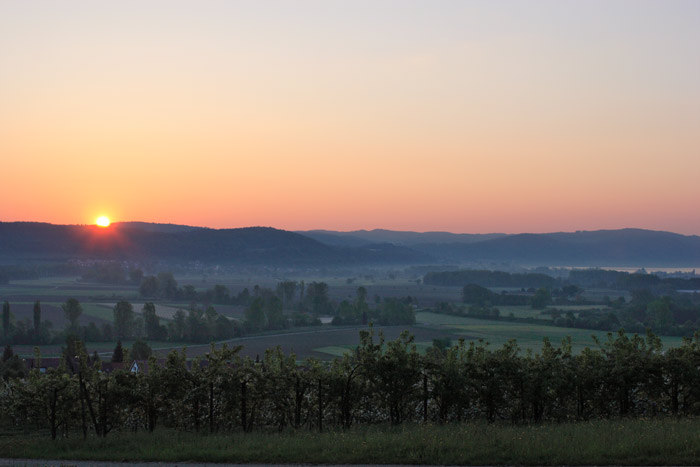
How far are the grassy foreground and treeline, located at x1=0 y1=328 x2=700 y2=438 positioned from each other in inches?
81.6

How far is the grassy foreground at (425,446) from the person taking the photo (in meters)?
14.0

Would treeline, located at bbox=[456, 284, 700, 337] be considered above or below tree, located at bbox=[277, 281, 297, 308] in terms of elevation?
below

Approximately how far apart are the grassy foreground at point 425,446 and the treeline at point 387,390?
2074 millimetres

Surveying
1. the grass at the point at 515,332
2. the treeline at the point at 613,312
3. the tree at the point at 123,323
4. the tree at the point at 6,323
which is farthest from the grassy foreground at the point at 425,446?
the tree at the point at 6,323

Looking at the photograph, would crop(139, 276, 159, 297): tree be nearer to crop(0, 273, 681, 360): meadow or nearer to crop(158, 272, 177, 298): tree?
crop(158, 272, 177, 298): tree

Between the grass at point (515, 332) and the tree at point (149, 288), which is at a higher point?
the tree at point (149, 288)

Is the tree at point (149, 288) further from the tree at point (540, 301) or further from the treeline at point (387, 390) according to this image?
the treeline at point (387, 390)

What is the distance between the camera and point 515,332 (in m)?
86.5

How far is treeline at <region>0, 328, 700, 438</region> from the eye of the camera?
20.0 metres

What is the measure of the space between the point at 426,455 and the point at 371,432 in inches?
136

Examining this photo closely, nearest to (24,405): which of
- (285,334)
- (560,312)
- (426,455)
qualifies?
(426,455)

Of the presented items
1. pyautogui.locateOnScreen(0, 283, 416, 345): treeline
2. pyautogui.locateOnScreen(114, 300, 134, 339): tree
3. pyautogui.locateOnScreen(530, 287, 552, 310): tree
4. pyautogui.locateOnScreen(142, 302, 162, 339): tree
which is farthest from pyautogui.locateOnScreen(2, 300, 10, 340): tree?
pyautogui.locateOnScreen(530, 287, 552, 310): tree

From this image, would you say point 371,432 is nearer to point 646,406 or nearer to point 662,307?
point 646,406

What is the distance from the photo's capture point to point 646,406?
67.3 ft
